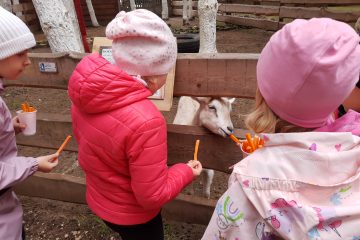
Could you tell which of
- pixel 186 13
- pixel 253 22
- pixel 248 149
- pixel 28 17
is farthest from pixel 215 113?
pixel 28 17

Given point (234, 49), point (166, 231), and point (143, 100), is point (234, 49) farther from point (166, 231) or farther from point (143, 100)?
point (143, 100)

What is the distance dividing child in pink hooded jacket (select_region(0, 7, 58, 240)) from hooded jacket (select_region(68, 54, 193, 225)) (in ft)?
0.99

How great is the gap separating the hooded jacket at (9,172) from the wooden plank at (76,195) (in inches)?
45.1

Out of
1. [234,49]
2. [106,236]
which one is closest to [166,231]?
[106,236]

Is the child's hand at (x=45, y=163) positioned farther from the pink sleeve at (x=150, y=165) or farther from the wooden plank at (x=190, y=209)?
the wooden plank at (x=190, y=209)

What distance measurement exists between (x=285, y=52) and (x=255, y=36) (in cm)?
1015

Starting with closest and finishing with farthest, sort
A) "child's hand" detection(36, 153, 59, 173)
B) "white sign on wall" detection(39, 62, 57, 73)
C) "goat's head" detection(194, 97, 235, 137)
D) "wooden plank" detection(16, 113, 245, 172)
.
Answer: "child's hand" detection(36, 153, 59, 173) < "wooden plank" detection(16, 113, 245, 172) < "white sign on wall" detection(39, 62, 57, 73) < "goat's head" detection(194, 97, 235, 137)

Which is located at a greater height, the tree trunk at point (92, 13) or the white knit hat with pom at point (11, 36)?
the white knit hat with pom at point (11, 36)

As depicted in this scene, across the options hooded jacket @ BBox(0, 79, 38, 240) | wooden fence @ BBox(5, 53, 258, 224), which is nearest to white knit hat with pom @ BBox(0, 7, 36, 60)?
hooded jacket @ BBox(0, 79, 38, 240)

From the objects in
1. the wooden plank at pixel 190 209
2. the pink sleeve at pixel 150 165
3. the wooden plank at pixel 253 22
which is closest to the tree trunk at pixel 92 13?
the wooden plank at pixel 253 22

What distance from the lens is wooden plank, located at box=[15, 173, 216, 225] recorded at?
99.0 inches

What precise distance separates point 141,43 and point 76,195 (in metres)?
1.99

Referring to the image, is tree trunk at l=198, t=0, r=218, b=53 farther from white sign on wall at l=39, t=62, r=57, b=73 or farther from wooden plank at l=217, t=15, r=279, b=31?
wooden plank at l=217, t=15, r=279, b=31

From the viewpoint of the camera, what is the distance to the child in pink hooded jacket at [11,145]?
147 centimetres
